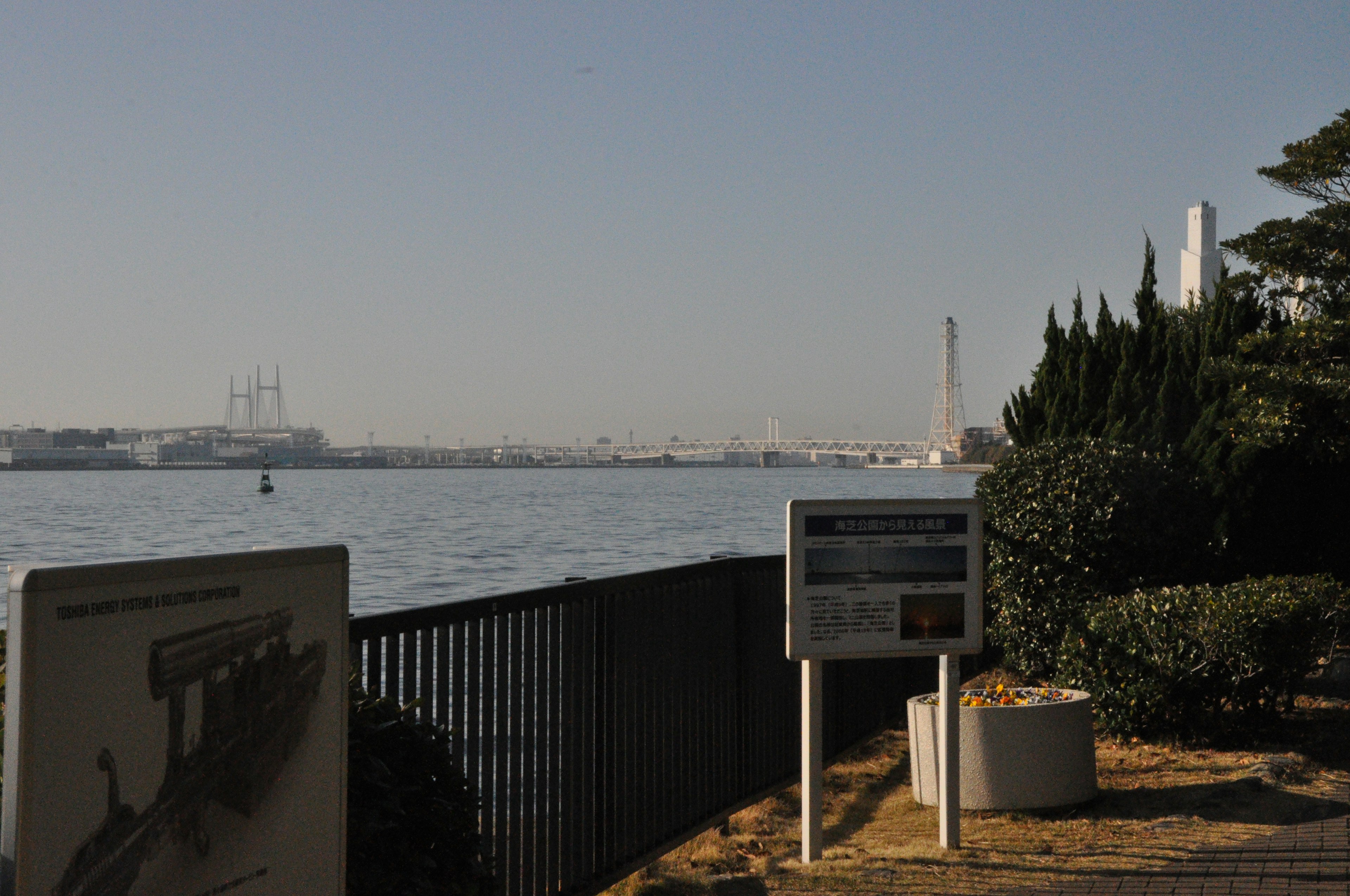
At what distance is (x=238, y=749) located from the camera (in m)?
2.82

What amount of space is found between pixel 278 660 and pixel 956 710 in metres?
4.60

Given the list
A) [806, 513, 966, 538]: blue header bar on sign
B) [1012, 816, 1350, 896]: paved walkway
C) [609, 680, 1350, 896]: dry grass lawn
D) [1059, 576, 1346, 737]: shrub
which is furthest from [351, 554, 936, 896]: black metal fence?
[1059, 576, 1346, 737]: shrub

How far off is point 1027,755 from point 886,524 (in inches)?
70.9

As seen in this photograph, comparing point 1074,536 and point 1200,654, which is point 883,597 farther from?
point 1074,536

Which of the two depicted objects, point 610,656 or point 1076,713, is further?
point 1076,713

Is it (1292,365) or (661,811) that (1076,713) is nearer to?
(661,811)

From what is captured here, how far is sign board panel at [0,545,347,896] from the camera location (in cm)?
232

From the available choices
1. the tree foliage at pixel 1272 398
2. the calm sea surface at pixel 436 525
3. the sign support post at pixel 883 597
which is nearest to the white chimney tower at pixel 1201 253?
the calm sea surface at pixel 436 525

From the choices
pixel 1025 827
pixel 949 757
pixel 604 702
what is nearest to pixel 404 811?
pixel 604 702

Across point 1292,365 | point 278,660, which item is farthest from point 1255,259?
point 278,660

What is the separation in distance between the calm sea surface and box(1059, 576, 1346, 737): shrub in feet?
5.46

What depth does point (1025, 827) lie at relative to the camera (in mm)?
7121

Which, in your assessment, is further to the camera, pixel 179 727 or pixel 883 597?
pixel 883 597

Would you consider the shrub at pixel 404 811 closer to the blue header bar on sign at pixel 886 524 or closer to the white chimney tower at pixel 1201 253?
the blue header bar on sign at pixel 886 524
